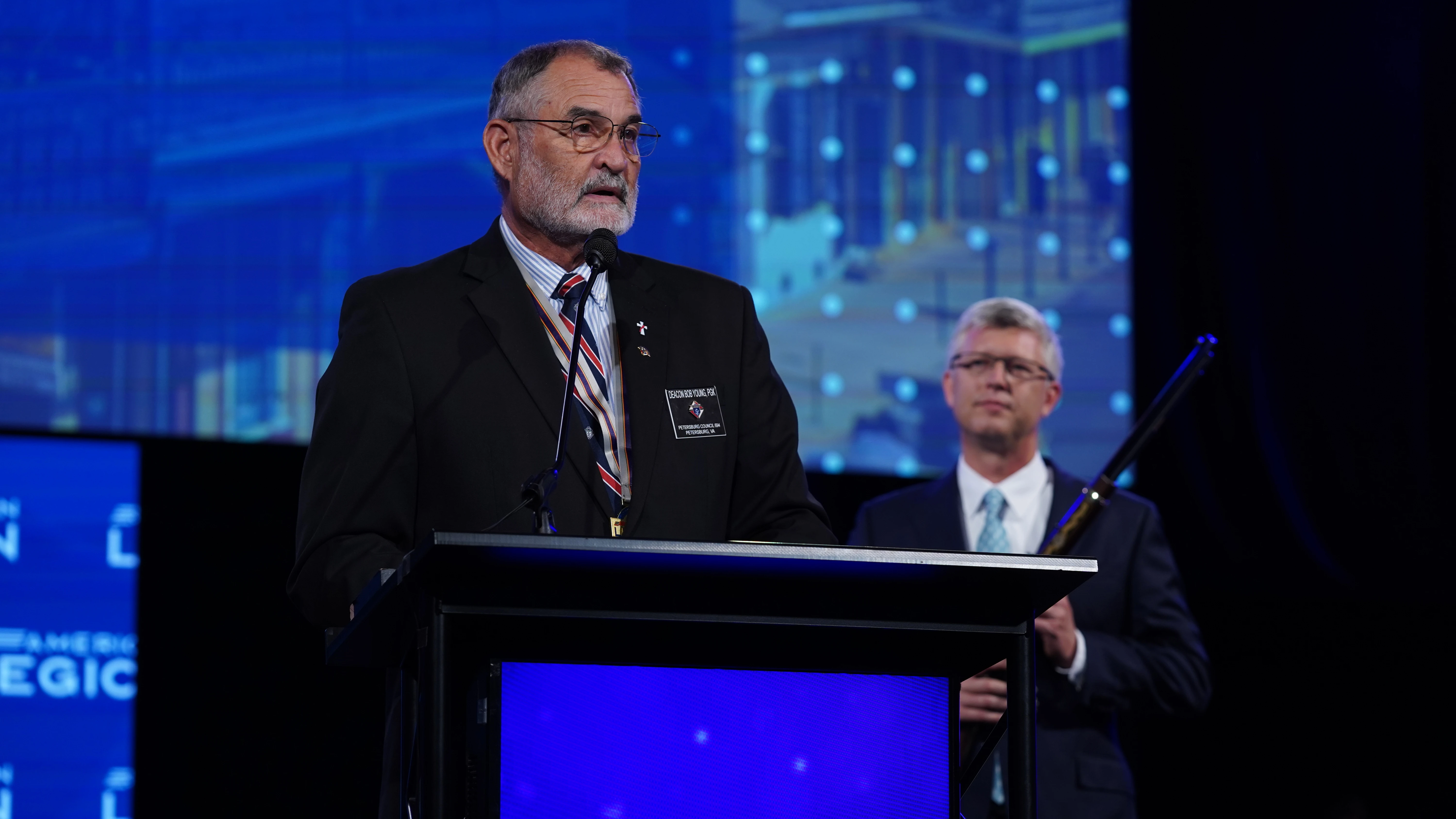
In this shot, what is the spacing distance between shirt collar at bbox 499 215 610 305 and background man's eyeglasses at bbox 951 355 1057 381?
1493 millimetres

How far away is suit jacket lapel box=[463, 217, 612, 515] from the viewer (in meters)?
1.99

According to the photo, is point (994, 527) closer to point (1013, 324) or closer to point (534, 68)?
point (1013, 324)

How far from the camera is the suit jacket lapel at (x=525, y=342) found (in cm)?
→ 199

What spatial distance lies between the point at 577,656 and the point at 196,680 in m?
3.71

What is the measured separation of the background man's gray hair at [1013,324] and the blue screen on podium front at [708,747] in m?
2.09

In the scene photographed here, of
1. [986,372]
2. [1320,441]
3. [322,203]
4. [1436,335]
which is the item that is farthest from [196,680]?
[1436,335]

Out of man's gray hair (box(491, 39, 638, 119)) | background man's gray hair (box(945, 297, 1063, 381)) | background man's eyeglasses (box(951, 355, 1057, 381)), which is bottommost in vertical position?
background man's eyeglasses (box(951, 355, 1057, 381))

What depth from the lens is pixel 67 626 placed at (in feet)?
15.4

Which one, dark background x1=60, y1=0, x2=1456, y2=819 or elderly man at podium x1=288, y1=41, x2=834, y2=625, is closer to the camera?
elderly man at podium x1=288, y1=41, x2=834, y2=625

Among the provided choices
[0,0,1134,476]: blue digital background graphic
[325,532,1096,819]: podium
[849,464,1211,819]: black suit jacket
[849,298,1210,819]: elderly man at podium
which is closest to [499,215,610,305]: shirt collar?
[325,532,1096,819]: podium

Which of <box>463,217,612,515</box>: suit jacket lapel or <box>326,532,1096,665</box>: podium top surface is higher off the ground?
<box>463,217,612,515</box>: suit jacket lapel

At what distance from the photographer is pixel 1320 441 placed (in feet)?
15.1

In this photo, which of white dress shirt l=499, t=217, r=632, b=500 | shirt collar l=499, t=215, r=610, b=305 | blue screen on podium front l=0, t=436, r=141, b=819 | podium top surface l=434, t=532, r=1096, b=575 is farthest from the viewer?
blue screen on podium front l=0, t=436, r=141, b=819

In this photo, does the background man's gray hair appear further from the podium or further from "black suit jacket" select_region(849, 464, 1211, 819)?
the podium
